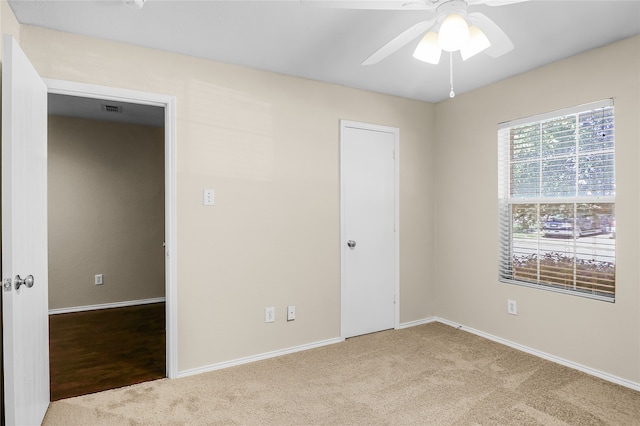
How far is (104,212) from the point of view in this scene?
4.62 metres

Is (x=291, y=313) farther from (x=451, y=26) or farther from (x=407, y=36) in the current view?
(x=451, y=26)

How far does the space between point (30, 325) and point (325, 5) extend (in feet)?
6.88

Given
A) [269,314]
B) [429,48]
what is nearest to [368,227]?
[269,314]

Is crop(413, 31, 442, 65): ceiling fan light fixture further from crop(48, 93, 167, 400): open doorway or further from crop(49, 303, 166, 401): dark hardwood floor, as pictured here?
crop(48, 93, 167, 400): open doorway

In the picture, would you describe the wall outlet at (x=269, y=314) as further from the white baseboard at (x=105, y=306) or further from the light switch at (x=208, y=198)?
the white baseboard at (x=105, y=306)

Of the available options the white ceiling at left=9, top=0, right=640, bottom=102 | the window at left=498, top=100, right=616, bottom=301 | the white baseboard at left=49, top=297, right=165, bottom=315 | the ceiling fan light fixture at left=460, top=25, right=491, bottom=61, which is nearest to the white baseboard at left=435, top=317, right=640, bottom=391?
the window at left=498, top=100, right=616, bottom=301

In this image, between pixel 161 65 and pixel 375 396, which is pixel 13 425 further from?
pixel 161 65

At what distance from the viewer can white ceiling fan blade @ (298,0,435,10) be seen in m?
1.49

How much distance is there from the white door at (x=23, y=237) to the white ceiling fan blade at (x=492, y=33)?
2.09 m

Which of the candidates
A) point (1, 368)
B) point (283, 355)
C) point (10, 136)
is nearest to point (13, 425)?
point (1, 368)

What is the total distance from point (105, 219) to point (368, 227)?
334 cm

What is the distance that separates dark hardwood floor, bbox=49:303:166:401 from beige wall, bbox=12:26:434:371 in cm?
52

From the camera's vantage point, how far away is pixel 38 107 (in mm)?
2066

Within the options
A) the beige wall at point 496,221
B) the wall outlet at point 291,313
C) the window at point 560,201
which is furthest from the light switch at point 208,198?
the window at point 560,201
